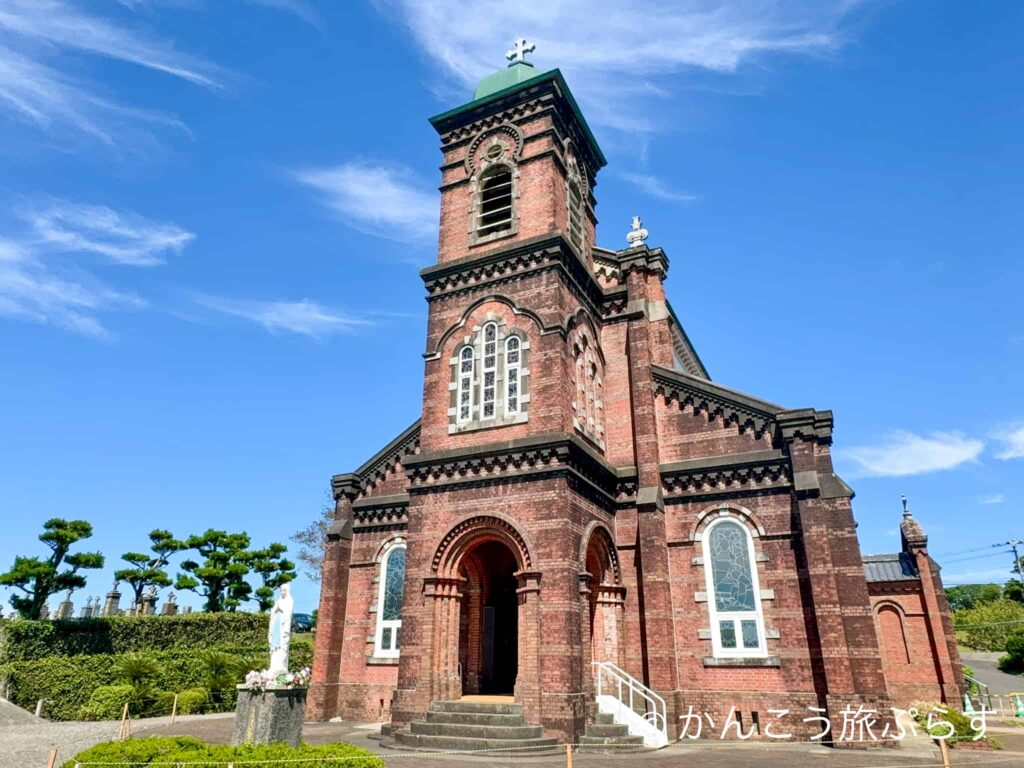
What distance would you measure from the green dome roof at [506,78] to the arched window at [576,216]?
4228 mm

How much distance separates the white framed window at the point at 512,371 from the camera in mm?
18875

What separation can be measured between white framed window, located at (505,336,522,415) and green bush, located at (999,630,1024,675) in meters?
53.1

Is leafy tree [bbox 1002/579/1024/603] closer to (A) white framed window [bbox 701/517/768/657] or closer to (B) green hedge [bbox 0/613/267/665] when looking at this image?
(A) white framed window [bbox 701/517/768/657]

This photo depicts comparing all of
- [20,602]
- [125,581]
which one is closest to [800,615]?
[20,602]

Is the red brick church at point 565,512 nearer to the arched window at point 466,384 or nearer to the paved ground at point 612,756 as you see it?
the arched window at point 466,384

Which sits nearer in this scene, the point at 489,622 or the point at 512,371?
the point at 512,371

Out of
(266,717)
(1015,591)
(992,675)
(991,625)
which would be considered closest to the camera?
(266,717)

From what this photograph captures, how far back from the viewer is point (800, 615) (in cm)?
1762

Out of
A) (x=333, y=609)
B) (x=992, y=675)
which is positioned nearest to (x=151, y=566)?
(x=333, y=609)

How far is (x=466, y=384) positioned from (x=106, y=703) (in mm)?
19590

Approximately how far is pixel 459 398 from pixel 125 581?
33.9 metres

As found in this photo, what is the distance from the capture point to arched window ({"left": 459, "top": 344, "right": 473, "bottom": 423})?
63.9ft

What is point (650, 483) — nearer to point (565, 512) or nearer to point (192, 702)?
point (565, 512)

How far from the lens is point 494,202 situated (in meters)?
22.4
